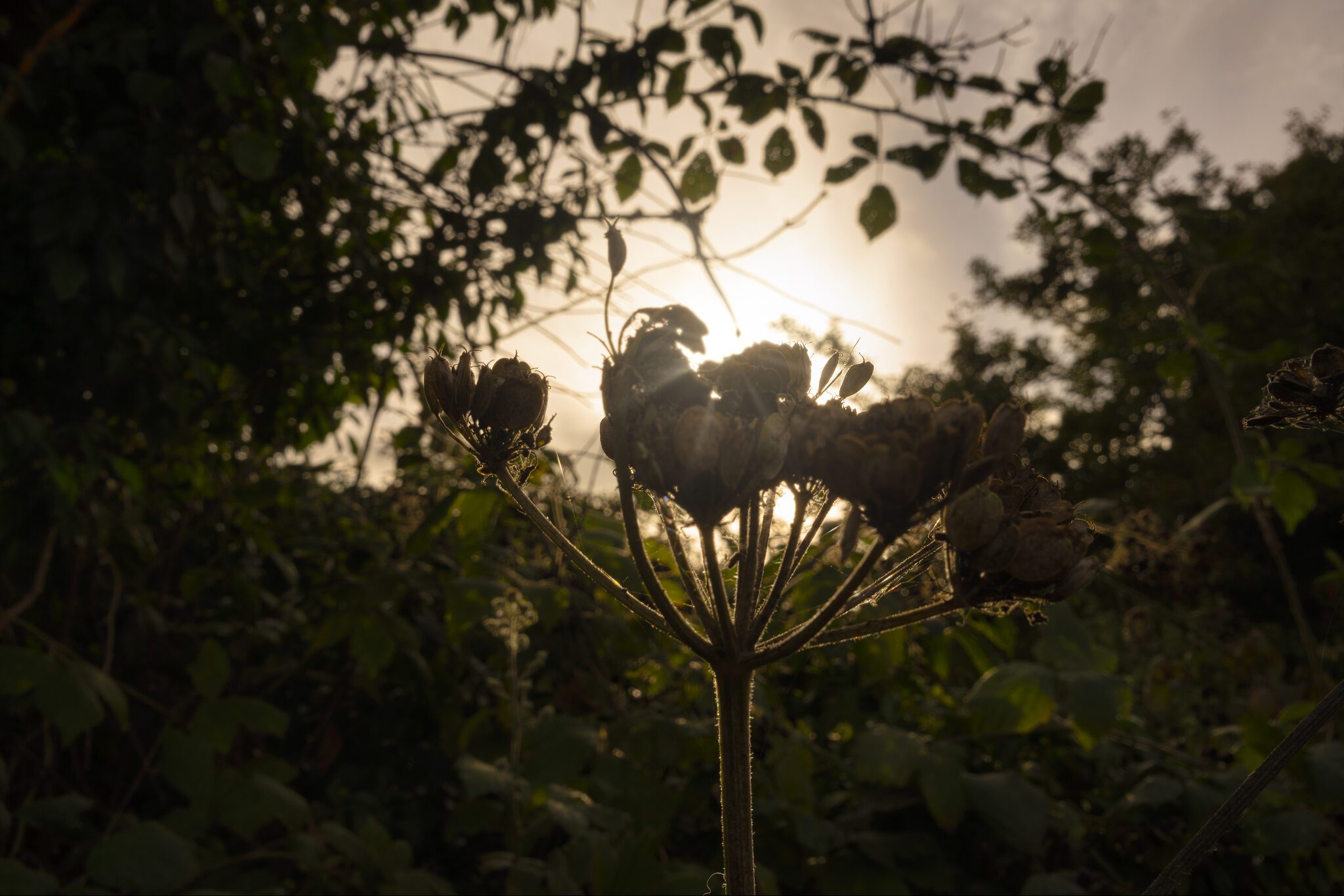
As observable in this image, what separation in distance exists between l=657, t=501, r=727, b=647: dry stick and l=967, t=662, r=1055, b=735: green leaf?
56.4 inches

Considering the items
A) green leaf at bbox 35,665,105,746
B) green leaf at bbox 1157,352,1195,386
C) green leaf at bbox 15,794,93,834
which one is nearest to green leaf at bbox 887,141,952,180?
green leaf at bbox 1157,352,1195,386

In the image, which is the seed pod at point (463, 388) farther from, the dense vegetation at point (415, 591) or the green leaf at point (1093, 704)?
the green leaf at point (1093, 704)

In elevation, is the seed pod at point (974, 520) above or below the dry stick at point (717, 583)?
above

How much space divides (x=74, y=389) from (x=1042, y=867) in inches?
133

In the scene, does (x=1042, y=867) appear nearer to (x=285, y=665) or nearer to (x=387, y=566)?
(x=387, y=566)

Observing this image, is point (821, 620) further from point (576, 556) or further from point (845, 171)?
point (845, 171)

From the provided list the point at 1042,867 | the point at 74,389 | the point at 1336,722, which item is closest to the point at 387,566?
the point at 74,389

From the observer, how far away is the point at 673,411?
2.98ft

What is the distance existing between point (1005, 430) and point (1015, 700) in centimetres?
148

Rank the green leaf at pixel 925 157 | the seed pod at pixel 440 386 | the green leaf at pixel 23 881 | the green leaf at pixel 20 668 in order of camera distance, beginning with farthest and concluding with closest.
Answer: the green leaf at pixel 925 157 → the green leaf at pixel 20 668 → the green leaf at pixel 23 881 → the seed pod at pixel 440 386

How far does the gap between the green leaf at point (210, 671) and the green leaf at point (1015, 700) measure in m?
2.15

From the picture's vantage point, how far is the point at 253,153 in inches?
98.5

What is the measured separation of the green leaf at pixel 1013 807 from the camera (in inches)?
67.3

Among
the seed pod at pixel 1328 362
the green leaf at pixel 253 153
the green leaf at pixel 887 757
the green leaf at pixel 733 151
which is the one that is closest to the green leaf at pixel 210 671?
the green leaf at pixel 253 153
